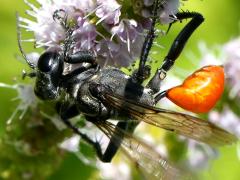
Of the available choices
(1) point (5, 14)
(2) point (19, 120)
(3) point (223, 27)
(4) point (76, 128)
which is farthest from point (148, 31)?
(3) point (223, 27)

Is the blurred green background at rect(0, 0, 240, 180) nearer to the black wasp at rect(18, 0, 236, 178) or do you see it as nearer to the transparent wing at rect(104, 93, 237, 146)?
the black wasp at rect(18, 0, 236, 178)

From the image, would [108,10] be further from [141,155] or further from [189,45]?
[189,45]

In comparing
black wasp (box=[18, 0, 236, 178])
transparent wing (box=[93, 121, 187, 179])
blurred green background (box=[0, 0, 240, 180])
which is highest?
black wasp (box=[18, 0, 236, 178])

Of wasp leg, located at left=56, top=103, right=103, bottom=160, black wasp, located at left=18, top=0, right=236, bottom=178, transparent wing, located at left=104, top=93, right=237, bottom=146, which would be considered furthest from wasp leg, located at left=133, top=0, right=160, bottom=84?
wasp leg, located at left=56, top=103, right=103, bottom=160

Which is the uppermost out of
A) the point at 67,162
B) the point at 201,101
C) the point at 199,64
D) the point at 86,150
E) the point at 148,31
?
the point at 148,31

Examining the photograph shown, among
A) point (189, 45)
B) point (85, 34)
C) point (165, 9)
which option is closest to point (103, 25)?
point (85, 34)

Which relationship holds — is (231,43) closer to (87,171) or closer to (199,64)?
(199,64)

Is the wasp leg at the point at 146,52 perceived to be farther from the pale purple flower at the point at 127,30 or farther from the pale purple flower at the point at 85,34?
the pale purple flower at the point at 85,34
